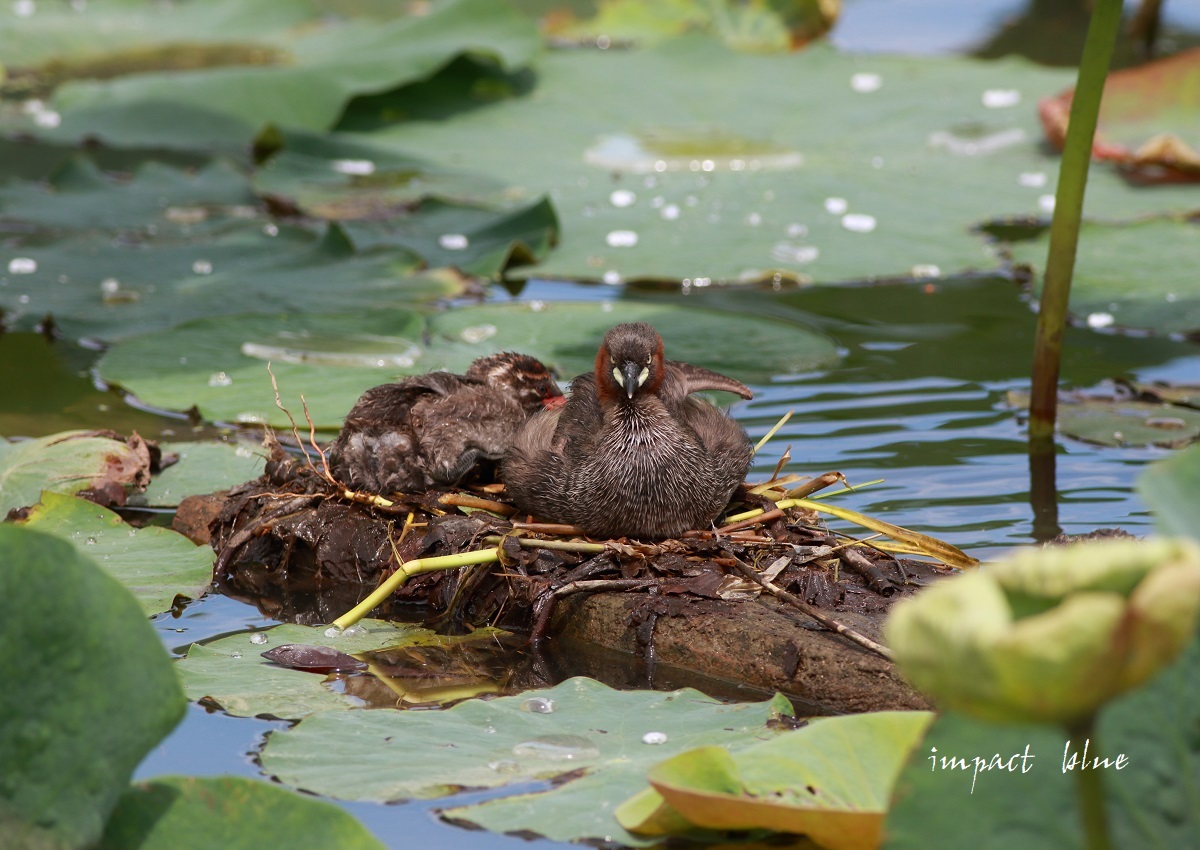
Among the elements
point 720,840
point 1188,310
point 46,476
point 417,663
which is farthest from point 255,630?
point 1188,310

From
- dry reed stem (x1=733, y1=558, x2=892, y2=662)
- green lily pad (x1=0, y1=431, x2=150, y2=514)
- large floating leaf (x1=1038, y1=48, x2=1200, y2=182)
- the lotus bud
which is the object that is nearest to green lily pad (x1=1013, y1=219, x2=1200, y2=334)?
large floating leaf (x1=1038, y1=48, x2=1200, y2=182)

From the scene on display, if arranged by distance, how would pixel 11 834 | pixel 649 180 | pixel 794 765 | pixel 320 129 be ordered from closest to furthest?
pixel 11 834, pixel 794 765, pixel 649 180, pixel 320 129

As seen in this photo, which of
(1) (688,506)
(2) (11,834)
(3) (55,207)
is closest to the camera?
(2) (11,834)

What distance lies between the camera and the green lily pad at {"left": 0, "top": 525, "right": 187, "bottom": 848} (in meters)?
2.50

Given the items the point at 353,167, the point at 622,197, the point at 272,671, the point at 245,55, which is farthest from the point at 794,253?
the point at 245,55

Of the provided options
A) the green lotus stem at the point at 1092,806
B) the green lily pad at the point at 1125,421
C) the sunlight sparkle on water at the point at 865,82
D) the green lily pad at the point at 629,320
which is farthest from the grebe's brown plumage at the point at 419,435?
the sunlight sparkle on water at the point at 865,82

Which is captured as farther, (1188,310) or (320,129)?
(320,129)

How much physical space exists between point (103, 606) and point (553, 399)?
3207 mm

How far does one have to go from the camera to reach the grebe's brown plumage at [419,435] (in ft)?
16.9

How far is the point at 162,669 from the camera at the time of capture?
8.37 ft

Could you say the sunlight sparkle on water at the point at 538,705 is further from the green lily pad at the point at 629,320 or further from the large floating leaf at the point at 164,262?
the large floating leaf at the point at 164,262

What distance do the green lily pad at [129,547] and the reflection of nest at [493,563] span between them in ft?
0.57

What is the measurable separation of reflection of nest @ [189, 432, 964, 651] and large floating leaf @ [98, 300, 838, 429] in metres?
1.01

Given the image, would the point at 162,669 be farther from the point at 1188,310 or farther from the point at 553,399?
the point at 1188,310
